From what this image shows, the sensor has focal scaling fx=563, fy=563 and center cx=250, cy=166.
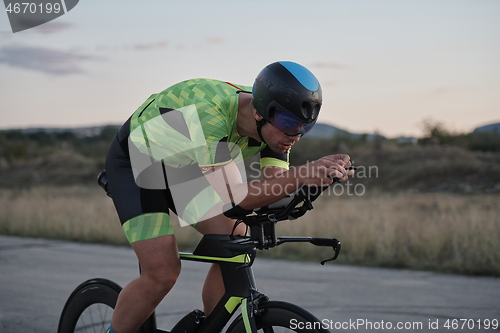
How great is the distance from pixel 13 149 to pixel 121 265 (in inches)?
1934

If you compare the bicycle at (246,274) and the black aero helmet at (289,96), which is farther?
the black aero helmet at (289,96)

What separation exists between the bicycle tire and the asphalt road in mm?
2428

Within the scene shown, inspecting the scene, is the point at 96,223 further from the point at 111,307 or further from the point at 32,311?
the point at 111,307

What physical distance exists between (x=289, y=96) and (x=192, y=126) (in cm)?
48

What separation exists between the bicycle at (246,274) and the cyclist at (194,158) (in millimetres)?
99

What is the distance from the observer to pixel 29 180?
41.8 metres

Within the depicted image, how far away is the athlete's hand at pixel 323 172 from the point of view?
227 centimetres

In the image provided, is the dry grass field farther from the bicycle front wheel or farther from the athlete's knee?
the athlete's knee

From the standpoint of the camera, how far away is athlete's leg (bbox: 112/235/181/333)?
283 centimetres

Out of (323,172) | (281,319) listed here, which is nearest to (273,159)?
(323,172)

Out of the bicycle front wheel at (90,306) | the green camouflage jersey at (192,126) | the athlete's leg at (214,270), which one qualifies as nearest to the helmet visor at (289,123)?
the green camouflage jersey at (192,126)

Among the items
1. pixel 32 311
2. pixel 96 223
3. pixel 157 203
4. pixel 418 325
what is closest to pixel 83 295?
pixel 157 203

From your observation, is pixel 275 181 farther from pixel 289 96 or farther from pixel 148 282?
pixel 148 282

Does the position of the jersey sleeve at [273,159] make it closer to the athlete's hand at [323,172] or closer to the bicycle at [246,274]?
the bicycle at [246,274]
